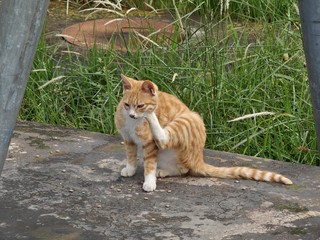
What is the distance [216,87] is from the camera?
20.6 feet

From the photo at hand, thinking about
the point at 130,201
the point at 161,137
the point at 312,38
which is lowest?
the point at 130,201

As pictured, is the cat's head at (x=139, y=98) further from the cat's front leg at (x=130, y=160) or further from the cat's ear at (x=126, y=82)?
the cat's front leg at (x=130, y=160)

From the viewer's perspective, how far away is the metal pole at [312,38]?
11.3 ft

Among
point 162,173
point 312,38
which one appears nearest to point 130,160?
point 162,173

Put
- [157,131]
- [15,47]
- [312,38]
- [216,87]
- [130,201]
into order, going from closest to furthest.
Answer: [15,47], [312,38], [130,201], [157,131], [216,87]

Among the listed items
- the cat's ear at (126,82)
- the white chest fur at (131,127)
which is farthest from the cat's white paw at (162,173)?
the cat's ear at (126,82)

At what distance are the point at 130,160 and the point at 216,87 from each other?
133 centimetres

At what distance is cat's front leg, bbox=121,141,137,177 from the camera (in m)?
5.14

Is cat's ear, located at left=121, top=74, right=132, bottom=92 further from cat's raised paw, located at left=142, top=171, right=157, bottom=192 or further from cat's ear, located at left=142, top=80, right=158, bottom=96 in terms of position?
cat's raised paw, located at left=142, top=171, right=157, bottom=192

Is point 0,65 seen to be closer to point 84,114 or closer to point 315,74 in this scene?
point 315,74

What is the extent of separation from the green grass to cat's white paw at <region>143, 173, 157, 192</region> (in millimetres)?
1036

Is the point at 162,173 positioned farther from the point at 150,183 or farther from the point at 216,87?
the point at 216,87

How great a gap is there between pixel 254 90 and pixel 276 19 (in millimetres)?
988

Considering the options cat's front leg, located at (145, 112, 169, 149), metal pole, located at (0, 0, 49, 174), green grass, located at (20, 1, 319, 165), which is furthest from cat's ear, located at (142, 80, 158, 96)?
metal pole, located at (0, 0, 49, 174)
